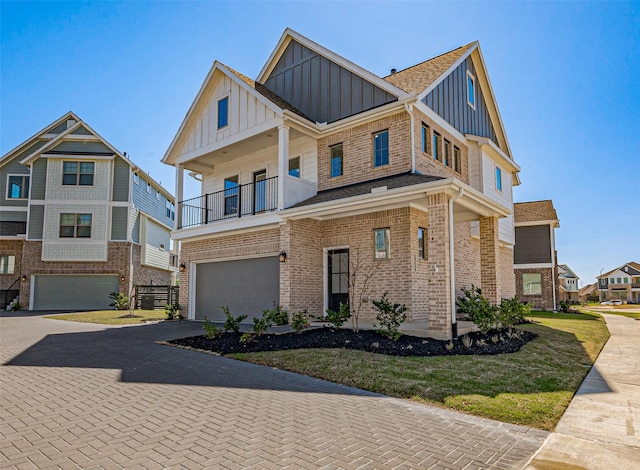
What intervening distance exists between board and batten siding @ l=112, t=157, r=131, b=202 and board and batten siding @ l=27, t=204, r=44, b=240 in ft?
13.9

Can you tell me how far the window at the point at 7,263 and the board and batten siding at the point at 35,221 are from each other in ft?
9.96

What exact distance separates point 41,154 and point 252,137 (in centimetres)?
1837

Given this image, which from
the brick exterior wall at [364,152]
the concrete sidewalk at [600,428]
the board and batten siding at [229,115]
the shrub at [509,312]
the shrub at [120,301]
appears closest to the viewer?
the concrete sidewalk at [600,428]

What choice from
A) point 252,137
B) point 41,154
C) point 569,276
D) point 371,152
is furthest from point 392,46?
point 569,276

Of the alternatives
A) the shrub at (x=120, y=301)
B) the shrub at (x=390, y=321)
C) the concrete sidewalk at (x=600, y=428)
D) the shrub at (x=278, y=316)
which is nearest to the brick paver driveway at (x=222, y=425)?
the concrete sidewalk at (x=600, y=428)

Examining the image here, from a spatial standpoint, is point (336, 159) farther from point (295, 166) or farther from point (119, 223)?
point (119, 223)

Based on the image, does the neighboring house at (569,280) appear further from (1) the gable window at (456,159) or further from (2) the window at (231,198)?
(2) the window at (231,198)

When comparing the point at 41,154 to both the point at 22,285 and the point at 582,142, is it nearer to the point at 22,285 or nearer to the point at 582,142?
the point at 22,285

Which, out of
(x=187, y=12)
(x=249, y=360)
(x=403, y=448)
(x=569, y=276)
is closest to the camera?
(x=403, y=448)

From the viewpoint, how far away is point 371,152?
13.6 meters

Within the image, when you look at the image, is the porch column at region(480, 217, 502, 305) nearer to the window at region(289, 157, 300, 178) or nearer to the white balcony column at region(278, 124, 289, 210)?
the white balcony column at region(278, 124, 289, 210)

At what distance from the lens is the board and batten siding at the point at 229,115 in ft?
47.3

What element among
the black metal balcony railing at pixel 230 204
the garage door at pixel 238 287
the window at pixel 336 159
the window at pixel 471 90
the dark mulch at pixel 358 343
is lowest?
the dark mulch at pixel 358 343

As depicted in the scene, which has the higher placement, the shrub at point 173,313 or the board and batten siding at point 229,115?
the board and batten siding at point 229,115
